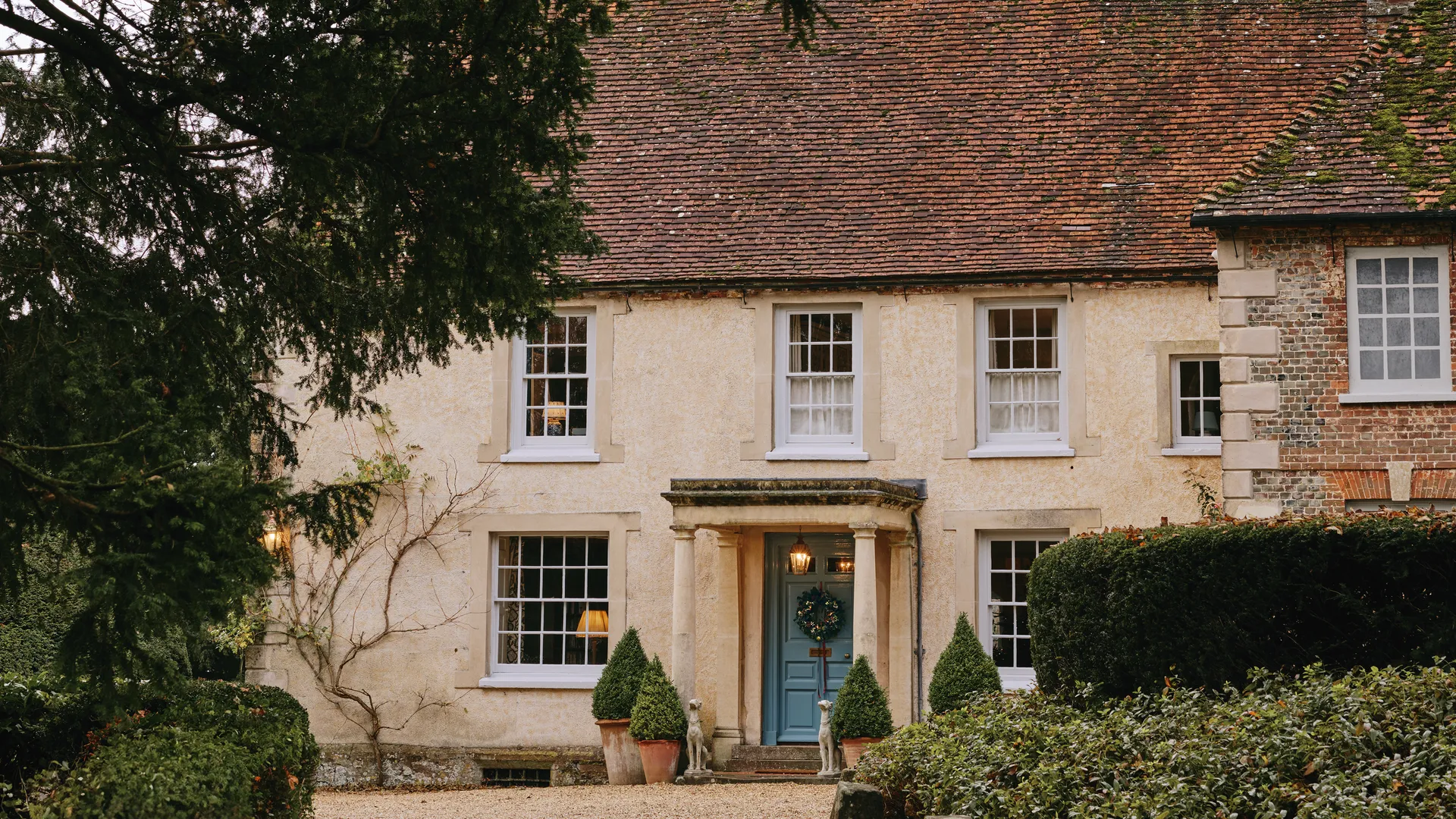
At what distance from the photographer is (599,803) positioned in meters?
14.6

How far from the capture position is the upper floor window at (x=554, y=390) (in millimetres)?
18438

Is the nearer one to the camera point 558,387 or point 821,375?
point 821,375

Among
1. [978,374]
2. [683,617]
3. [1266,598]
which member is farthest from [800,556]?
[1266,598]

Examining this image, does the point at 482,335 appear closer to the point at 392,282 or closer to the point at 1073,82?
the point at 392,282

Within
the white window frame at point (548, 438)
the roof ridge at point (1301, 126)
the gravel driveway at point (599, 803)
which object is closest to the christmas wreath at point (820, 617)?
the gravel driveway at point (599, 803)

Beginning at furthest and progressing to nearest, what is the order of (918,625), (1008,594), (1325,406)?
(1008,594) → (918,625) → (1325,406)

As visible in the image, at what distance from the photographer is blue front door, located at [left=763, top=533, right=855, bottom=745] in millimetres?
17719

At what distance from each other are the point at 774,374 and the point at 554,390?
253cm

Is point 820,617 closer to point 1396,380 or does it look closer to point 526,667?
point 526,667

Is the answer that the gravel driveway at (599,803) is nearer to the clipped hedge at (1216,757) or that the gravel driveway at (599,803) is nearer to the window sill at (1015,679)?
the window sill at (1015,679)

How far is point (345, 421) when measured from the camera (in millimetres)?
18672

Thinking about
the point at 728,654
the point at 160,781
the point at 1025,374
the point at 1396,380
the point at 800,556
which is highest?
the point at 1025,374

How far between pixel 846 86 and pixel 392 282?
10116 mm

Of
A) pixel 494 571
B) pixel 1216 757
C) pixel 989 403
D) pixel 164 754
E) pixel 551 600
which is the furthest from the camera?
pixel 494 571
